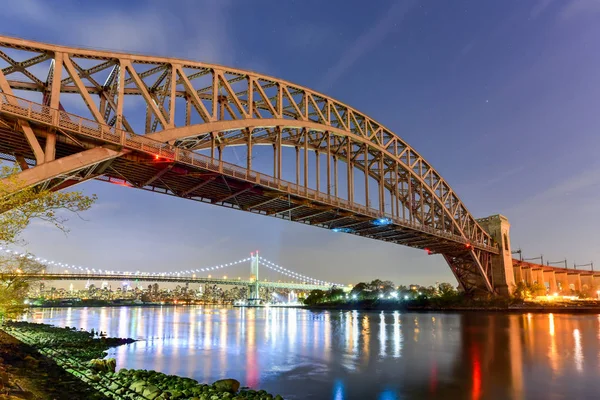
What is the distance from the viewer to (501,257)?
8669 centimetres

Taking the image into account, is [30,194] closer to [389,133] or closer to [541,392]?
[541,392]

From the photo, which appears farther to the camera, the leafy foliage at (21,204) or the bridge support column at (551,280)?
the bridge support column at (551,280)

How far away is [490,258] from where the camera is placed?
3433 inches

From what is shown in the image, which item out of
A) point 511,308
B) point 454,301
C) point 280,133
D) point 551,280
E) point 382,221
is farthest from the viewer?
point 551,280

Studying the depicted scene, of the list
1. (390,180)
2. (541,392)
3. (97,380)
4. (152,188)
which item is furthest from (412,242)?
(97,380)

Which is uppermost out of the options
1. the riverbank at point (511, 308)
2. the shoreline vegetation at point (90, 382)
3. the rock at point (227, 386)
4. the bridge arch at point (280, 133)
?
the bridge arch at point (280, 133)

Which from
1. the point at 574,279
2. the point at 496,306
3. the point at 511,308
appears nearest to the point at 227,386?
the point at 511,308

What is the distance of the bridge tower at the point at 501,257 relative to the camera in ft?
279

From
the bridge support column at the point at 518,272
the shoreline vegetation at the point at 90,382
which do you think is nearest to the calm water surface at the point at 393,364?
the shoreline vegetation at the point at 90,382

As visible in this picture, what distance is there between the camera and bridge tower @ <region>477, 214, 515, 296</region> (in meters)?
85.0

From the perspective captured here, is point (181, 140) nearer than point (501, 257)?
Yes

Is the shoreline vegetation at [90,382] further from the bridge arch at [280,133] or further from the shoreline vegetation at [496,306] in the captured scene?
the shoreline vegetation at [496,306]

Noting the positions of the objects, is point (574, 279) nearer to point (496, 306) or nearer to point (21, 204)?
point (496, 306)

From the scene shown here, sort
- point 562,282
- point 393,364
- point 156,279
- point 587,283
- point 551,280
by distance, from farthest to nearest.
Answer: point 156,279 → point 587,283 → point 562,282 → point 551,280 → point 393,364
